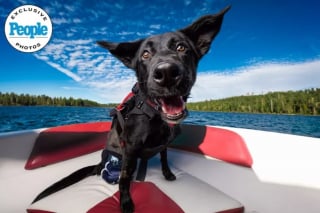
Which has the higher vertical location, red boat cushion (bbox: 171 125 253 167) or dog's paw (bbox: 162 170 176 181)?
red boat cushion (bbox: 171 125 253 167)

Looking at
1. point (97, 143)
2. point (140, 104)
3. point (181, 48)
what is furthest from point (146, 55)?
point (97, 143)

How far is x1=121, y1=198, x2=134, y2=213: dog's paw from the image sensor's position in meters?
1.70

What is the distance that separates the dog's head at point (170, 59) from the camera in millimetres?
1405

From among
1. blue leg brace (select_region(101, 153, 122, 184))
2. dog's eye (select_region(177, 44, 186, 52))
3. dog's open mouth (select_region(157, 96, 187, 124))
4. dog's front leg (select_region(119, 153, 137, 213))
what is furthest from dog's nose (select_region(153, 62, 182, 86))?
blue leg brace (select_region(101, 153, 122, 184))

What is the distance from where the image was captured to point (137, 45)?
1901 millimetres

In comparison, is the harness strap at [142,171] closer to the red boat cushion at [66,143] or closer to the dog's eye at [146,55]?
the red boat cushion at [66,143]

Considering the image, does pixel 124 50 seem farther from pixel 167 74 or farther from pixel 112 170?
pixel 112 170

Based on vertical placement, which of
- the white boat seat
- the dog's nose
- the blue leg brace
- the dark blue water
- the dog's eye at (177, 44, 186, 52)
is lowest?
the dark blue water

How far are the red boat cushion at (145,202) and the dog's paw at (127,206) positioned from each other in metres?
0.04

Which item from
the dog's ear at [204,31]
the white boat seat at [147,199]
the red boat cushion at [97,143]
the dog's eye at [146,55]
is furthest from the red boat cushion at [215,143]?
the dog's eye at [146,55]

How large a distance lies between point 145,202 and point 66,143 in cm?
175

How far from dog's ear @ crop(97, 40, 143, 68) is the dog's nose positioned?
2.01 feet

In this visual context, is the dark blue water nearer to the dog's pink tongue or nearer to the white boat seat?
the dog's pink tongue

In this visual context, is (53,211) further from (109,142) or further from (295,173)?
(295,173)
